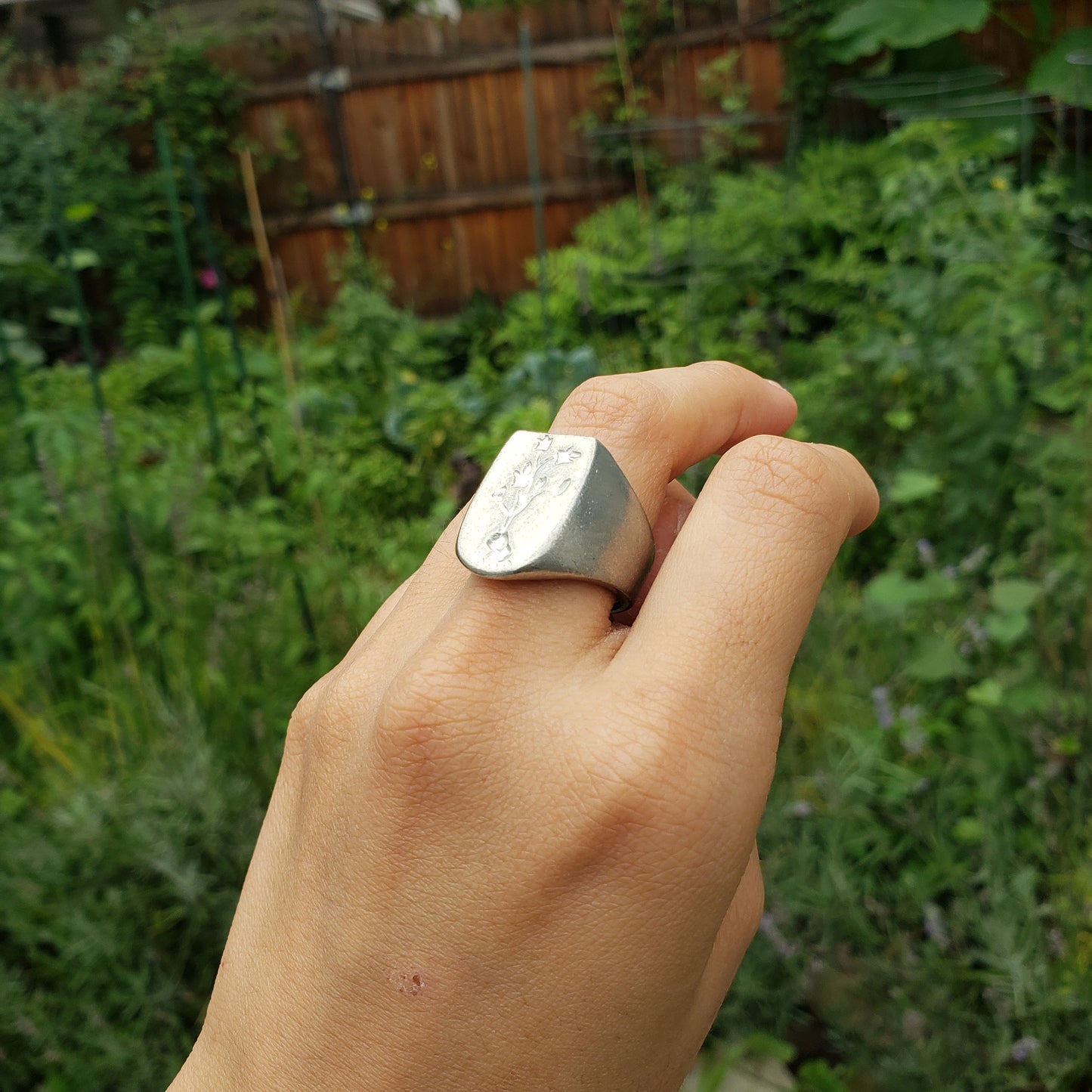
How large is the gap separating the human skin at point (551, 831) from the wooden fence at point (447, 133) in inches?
282

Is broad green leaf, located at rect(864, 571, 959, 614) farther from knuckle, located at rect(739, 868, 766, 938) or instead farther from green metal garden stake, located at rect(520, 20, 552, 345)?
knuckle, located at rect(739, 868, 766, 938)

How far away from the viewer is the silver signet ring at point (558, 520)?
2.16 ft

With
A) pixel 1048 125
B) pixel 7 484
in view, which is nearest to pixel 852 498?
pixel 7 484

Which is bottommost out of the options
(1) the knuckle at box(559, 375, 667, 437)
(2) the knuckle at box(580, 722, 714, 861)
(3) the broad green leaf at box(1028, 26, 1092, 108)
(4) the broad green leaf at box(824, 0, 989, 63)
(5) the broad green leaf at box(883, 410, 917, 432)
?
(5) the broad green leaf at box(883, 410, 917, 432)

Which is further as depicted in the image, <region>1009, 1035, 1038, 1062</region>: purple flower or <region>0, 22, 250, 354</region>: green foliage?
<region>0, 22, 250, 354</region>: green foliage

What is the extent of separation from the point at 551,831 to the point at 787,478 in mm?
331

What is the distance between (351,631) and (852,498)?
1.60 metres

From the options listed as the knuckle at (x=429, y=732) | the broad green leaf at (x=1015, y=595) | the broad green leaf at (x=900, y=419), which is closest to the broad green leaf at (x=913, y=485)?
the broad green leaf at (x=1015, y=595)

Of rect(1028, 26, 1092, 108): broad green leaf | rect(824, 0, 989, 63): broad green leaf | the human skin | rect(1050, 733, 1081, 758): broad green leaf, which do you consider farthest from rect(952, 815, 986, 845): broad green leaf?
rect(824, 0, 989, 63): broad green leaf

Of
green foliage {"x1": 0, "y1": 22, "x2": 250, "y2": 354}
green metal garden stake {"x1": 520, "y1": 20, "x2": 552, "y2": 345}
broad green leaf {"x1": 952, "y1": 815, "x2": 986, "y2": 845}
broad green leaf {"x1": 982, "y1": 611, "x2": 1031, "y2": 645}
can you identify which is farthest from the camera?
green foliage {"x1": 0, "y1": 22, "x2": 250, "y2": 354}

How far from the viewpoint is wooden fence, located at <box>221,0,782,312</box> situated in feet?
23.4

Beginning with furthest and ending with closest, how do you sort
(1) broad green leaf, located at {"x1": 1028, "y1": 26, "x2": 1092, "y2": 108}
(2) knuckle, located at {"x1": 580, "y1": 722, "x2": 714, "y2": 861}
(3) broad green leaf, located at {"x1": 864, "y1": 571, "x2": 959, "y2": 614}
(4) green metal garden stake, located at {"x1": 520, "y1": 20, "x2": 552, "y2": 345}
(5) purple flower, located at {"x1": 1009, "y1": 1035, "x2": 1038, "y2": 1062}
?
(1) broad green leaf, located at {"x1": 1028, "y1": 26, "x2": 1092, "y2": 108}, (4) green metal garden stake, located at {"x1": 520, "y1": 20, "x2": 552, "y2": 345}, (3) broad green leaf, located at {"x1": 864, "y1": 571, "x2": 959, "y2": 614}, (5) purple flower, located at {"x1": 1009, "y1": 1035, "x2": 1038, "y2": 1062}, (2) knuckle, located at {"x1": 580, "y1": 722, "x2": 714, "y2": 861}

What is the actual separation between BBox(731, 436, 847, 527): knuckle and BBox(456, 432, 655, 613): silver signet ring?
0.31ft

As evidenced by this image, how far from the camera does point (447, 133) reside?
7449 millimetres
